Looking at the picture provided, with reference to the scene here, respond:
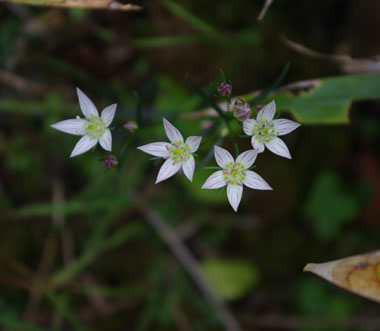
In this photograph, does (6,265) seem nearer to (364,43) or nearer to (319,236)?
(319,236)

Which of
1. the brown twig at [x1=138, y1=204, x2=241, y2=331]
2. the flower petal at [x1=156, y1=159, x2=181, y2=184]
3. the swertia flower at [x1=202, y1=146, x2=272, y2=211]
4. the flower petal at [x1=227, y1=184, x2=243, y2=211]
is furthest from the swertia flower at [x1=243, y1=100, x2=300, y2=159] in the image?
the brown twig at [x1=138, y1=204, x2=241, y2=331]

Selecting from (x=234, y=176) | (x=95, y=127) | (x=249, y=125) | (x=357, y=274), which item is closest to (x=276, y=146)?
(x=249, y=125)

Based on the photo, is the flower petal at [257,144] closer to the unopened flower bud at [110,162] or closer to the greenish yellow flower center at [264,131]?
the greenish yellow flower center at [264,131]

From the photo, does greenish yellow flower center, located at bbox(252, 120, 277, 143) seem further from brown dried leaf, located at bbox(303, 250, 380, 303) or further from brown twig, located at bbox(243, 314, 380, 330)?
brown twig, located at bbox(243, 314, 380, 330)

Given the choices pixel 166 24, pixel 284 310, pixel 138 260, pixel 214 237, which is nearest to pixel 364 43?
pixel 166 24

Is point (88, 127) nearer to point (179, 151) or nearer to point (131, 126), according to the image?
point (131, 126)
